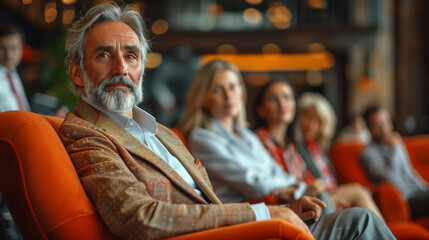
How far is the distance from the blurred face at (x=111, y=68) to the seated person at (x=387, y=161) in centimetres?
248

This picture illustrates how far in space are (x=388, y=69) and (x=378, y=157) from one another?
26.6ft

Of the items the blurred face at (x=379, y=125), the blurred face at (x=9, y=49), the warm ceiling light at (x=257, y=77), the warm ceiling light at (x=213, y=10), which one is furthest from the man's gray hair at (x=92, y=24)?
the warm ceiling light at (x=257, y=77)

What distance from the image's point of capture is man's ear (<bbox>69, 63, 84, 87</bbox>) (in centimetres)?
169

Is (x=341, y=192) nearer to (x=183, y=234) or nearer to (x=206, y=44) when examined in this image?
(x=183, y=234)

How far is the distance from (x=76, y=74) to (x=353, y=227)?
1037mm

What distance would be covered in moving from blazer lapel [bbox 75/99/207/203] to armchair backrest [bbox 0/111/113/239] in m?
0.14

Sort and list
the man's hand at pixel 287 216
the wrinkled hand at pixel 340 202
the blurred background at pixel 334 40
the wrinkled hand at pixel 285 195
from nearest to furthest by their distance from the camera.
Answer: the man's hand at pixel 287 216 → the wrinkled hand at pixel 285 195 → the wrinkled hand at pixel 340 202 → the blurred background at pixel 334 40

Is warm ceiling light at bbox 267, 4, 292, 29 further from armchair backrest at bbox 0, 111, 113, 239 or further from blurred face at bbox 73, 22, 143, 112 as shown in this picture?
armchair backrest at bbox 0, 111, 113, 239

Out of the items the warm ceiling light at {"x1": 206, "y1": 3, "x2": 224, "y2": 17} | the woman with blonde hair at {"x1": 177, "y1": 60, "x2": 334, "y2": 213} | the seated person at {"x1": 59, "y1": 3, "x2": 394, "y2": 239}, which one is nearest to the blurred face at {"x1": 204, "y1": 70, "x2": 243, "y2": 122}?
the woman with blonde hair at {"x1": 177, "y1": 60, "x2": 334, "y2": 213}

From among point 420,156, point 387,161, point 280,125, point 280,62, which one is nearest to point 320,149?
point 387,161

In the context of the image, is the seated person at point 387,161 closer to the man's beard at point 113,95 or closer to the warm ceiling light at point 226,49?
the man's beard at point 113,95

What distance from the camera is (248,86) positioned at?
12.5 meters

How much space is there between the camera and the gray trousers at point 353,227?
1558mm

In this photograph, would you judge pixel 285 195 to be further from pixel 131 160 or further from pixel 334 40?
pixel 334 40
